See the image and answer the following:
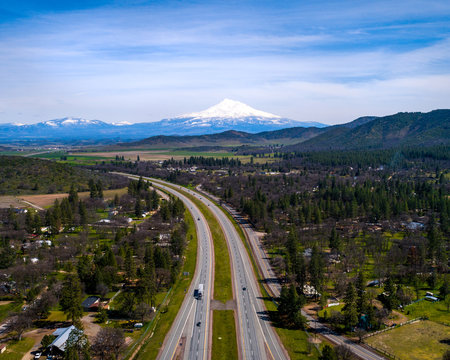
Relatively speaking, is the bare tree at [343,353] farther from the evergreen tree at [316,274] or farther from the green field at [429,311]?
the green field at [429,311]

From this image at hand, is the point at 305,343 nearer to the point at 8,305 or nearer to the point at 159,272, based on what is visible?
the point at 159,272

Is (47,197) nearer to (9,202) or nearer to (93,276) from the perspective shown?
(9,202)

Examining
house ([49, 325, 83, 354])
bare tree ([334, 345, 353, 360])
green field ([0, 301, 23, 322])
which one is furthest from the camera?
green field ([0, 301, 23, 322])

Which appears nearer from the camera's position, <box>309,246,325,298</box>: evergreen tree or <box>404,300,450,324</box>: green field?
<box>404,300,450,324</box>: green field

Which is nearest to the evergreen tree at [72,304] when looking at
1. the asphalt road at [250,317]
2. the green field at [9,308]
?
the green field at [9,308]

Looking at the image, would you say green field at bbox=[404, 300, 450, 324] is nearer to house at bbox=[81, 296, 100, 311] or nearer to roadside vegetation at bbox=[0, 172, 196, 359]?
roadside vegetation at bbox=[0, 172, 196, 359]

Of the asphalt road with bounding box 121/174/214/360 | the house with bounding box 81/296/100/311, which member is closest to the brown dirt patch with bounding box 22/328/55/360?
the house with bounding box 81/296/100/311
